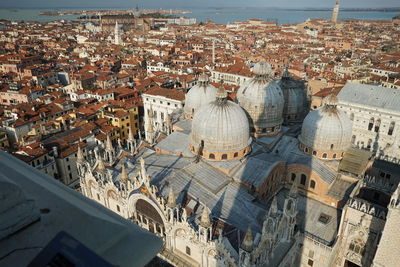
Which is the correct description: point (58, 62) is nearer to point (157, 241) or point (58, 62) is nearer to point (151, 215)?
point (151, 215)

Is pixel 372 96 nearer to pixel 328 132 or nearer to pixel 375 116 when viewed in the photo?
pixel 375 116

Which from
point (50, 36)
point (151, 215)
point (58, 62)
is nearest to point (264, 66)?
point (151, 215)

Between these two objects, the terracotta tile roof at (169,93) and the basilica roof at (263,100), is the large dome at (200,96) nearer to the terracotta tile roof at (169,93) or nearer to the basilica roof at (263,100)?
the basilica roof at (263,100)

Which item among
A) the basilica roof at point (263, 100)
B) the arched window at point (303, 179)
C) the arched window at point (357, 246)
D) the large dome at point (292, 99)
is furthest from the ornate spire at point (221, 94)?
the arched window at point (357, 246)

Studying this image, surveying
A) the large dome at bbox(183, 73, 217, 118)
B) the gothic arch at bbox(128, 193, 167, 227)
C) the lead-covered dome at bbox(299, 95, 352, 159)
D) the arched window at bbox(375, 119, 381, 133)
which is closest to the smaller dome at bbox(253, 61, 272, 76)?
the large dome at bbox(183, 73, 217, 118)

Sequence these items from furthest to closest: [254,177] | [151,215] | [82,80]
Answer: [82,80], [254,177], [151,215]

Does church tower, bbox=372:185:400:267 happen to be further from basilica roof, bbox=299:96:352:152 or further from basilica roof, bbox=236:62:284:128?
basilica roof, bbox=236:62:284:128
